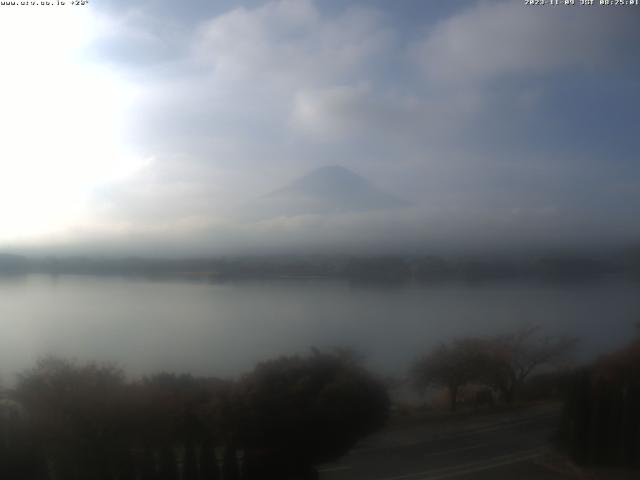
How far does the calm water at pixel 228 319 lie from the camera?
2326mm

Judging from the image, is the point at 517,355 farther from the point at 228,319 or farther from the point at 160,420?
the point at 160,420

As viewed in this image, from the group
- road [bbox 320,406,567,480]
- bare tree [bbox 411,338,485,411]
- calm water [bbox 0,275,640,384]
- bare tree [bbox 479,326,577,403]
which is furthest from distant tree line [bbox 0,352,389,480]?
bare tree [bbox 479,326,577,403]

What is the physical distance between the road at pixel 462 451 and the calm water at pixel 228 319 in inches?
14.3

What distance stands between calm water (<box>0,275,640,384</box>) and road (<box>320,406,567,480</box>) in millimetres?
364

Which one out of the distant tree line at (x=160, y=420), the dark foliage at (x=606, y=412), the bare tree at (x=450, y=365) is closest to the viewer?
the distant tree line at (x=160, y=420)

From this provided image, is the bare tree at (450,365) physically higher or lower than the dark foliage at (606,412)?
higher

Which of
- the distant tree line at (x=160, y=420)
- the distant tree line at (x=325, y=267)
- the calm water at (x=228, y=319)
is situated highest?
the distant tree line at (x=325, y=267)

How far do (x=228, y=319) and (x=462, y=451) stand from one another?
1.22m

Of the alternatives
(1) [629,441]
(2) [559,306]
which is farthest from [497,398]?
(1) [629,441]

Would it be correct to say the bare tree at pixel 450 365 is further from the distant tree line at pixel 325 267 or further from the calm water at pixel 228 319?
the distant tree line at pixel 325 267

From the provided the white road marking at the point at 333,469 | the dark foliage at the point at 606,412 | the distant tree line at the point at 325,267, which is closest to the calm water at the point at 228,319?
the distant tree line at the point at 325,267

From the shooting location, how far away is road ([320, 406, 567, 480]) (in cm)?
242

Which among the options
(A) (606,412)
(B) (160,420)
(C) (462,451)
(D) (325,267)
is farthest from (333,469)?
(A) (606,412)

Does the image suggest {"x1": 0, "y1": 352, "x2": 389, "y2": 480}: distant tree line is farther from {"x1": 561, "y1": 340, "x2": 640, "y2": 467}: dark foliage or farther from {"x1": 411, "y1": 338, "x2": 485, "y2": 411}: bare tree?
{"x1": 561, "y1": 340, "x2": 640, "y2": 467}: dark foliage
